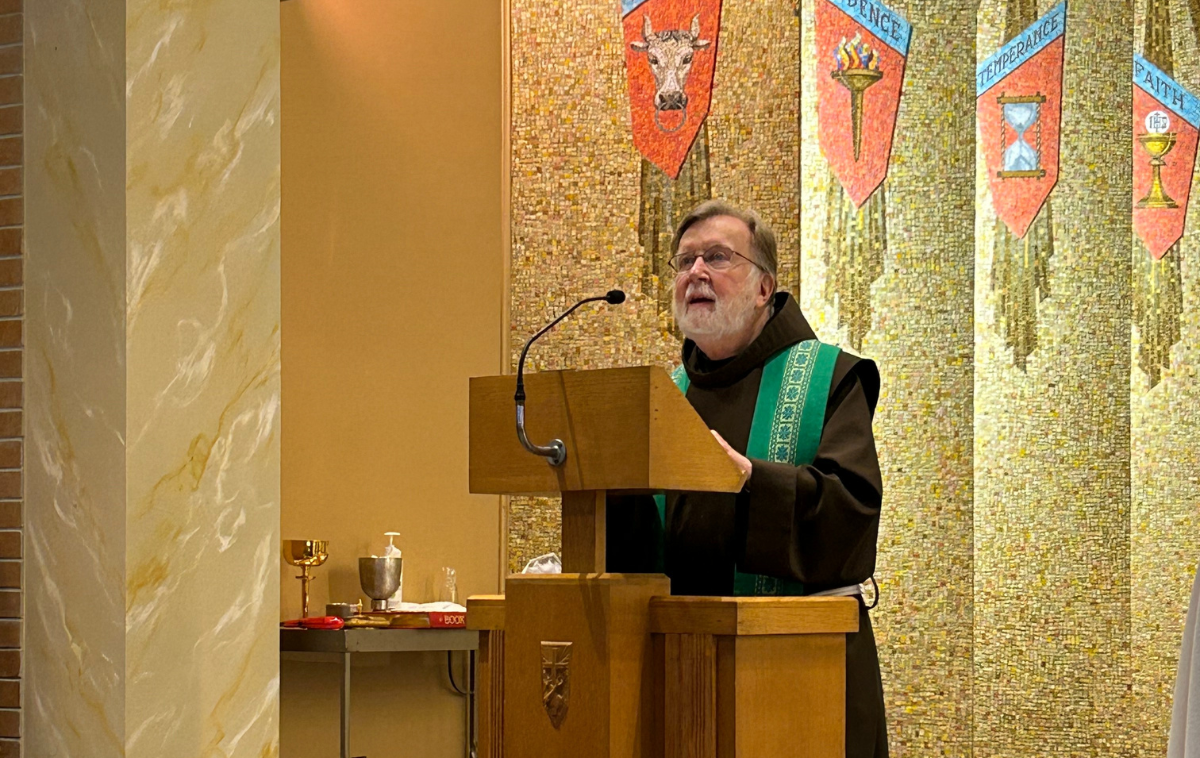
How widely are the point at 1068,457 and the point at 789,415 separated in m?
4.00

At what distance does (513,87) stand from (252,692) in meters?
3.47

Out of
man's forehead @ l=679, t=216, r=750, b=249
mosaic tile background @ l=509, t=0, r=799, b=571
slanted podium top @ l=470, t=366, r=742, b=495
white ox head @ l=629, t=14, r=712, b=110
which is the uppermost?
white ox head @ l=629, t=14, r=712, b=110

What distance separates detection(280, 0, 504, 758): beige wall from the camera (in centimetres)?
557

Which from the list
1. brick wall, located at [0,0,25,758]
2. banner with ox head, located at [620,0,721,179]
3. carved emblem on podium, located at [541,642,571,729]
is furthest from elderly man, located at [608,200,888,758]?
banner with ox head, located at [620,0,721,179]

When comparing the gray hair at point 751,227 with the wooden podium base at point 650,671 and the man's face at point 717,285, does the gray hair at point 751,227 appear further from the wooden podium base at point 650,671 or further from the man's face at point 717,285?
the wooden podium base at point 650,671

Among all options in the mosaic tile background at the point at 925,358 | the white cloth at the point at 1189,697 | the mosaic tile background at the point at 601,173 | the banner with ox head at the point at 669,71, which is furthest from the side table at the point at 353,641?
the white cloth at the point at 1189,697

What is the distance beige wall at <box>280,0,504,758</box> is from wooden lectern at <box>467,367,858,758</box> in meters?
2.94

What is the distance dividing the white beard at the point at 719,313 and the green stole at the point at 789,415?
0.46 feet

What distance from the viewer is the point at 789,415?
3375 millimetres

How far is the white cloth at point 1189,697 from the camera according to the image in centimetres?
180

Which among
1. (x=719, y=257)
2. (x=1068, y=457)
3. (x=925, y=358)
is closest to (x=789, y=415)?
(x=719, y=257)

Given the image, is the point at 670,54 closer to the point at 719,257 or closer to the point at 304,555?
the point at 304,555

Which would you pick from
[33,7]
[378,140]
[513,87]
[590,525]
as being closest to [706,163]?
[513,87]

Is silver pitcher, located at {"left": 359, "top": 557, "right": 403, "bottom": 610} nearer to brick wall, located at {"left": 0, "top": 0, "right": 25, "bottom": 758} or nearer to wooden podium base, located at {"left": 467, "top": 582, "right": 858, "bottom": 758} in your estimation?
brick wall, located at {"left": 0, "top": 0, "right": 25, "bottom": 758}
